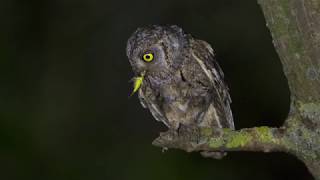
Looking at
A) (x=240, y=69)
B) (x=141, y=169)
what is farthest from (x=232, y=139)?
(x=240, y=69)

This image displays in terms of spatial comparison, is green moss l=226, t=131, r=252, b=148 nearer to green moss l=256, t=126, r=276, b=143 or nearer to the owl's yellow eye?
green moss l=256, t=126, r=276, b=143

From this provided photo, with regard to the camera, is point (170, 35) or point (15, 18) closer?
point (170, 35)

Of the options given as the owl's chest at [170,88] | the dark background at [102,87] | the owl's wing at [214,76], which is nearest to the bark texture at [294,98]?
the owl's chest at [170,88]

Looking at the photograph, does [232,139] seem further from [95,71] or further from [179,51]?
[95,71]

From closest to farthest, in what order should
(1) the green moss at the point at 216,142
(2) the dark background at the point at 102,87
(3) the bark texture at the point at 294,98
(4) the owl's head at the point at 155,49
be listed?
(3) the bark texture at the point at 294,98
(1) the green moss at the point at 216,142
(4) the owl's head at the point at 155,49
(2) the dark background at the point at 102,87

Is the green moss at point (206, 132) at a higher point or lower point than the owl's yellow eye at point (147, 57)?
lower

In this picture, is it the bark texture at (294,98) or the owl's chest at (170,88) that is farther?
the owl's chest at (170,88)

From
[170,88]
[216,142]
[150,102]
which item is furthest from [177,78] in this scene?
[216,142]

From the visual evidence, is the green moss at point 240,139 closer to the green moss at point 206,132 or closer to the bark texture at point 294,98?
the bark texture at point 294,98
